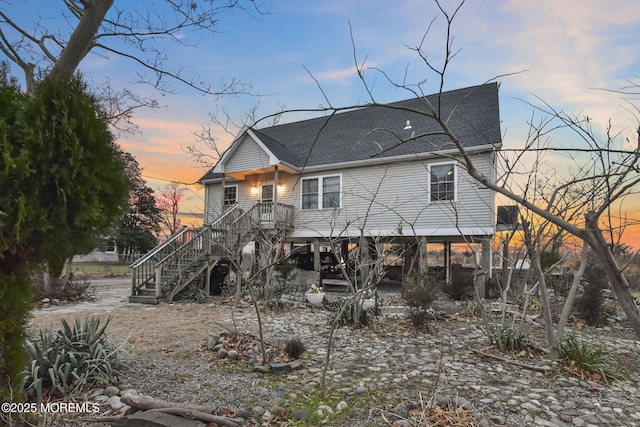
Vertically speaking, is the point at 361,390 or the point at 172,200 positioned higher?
the point at 172,200

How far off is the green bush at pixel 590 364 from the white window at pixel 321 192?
9.14m

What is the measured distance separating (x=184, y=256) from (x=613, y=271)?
1003cm

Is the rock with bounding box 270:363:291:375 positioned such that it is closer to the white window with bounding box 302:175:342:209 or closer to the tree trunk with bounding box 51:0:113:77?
the tree trunk with bounding box 51:0:113:77

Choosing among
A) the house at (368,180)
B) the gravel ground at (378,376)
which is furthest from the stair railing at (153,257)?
the gravel ground at (378,376)

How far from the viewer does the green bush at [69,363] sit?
3.04 m

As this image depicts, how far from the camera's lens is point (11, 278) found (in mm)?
2207

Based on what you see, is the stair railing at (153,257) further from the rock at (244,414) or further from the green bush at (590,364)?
the green bush at (590,364)

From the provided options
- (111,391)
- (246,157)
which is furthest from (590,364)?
(246,157)

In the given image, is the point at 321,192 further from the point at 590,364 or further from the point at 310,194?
the point at 590,364

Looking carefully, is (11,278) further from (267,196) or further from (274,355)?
(267,196)

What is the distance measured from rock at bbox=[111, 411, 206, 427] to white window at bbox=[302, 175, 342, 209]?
1056 cm

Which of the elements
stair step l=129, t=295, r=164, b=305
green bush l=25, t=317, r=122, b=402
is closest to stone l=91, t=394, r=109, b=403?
green bush l=25, t=317, r=122, b=402

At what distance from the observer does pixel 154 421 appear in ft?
8.16

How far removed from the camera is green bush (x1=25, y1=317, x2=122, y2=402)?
3039 mm
